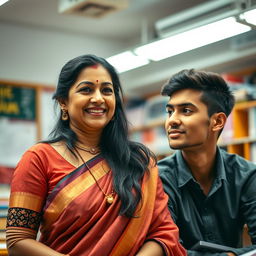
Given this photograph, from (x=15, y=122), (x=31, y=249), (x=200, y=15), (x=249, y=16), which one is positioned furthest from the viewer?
(x=15, y=122)

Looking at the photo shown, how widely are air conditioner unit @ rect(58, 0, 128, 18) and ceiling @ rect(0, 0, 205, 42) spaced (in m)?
0.50

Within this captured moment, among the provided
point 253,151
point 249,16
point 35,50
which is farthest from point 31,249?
point 35,50

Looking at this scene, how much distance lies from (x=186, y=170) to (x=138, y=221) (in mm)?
572

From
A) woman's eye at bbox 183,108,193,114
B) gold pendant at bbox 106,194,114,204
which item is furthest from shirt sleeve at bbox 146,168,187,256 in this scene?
woman's eye at bbox 183,108,193,114

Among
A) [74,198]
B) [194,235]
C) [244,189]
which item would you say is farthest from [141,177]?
[244,189]

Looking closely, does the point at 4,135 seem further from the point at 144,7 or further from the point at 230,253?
the point at 230,253

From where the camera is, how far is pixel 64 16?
20.5 feet

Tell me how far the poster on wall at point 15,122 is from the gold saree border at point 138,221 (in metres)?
4.29

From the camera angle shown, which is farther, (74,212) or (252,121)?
(252,121)

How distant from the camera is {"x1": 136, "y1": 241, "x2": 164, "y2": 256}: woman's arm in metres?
1.96

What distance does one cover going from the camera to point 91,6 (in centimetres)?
516

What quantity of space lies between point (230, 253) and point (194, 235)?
0.20 metres

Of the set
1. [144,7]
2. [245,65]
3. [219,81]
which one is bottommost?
[219,81]

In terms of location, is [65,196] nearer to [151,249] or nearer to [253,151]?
Answer: [151,249]
